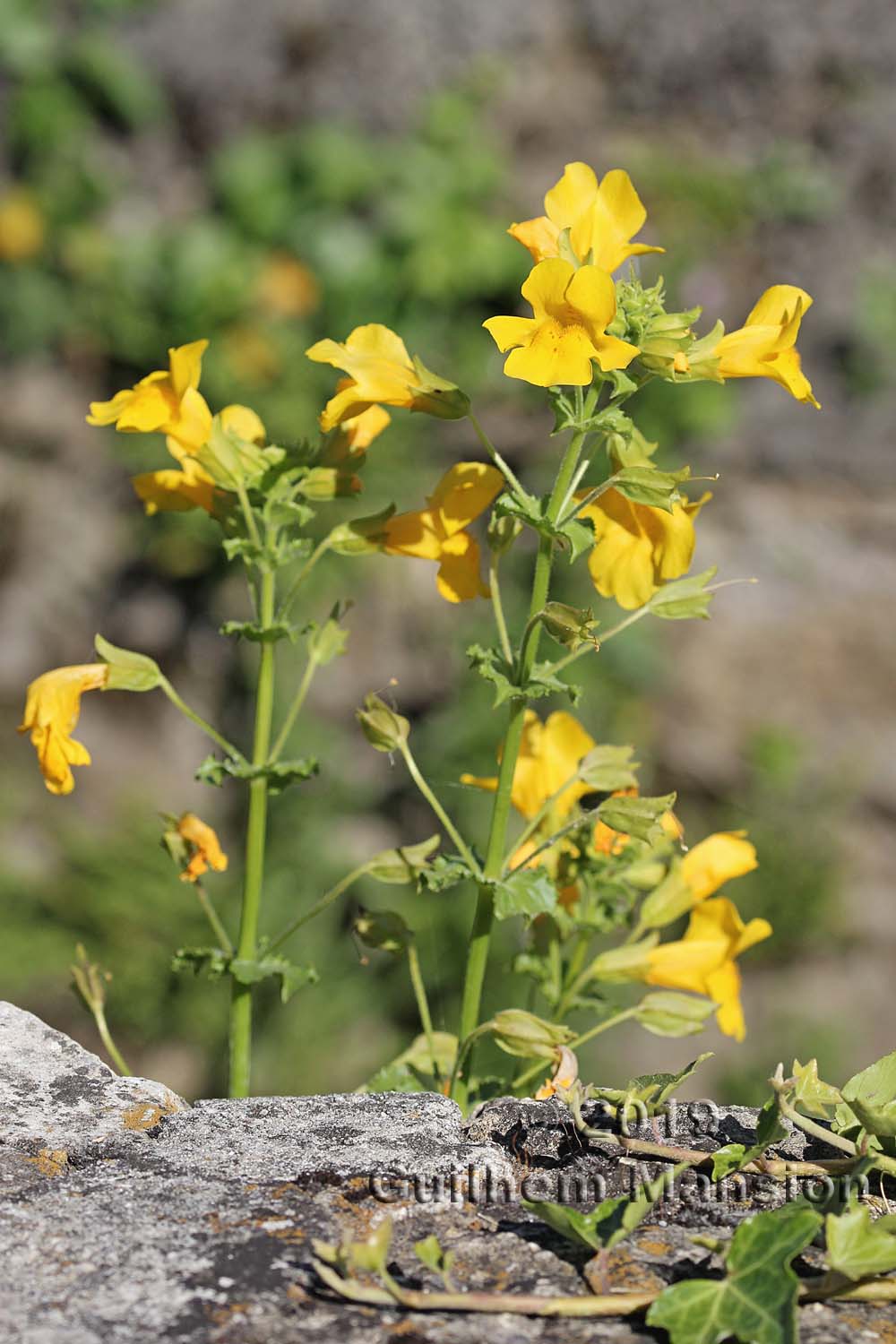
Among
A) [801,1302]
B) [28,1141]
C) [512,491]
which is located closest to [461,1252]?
[801,1302]

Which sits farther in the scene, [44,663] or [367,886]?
[44,663]

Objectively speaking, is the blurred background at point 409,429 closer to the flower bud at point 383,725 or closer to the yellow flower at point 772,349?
the flower bud at point 383,725

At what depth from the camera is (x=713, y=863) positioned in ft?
4.79

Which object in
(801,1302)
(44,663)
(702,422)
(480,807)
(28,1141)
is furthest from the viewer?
(44,663)

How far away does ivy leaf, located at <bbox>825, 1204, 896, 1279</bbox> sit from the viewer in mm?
800

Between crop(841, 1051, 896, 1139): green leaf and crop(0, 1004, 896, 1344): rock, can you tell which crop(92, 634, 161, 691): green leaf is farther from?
crop(841, 1051, 896, 1139): green leaf

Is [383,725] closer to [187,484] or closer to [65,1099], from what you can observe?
[187,484]

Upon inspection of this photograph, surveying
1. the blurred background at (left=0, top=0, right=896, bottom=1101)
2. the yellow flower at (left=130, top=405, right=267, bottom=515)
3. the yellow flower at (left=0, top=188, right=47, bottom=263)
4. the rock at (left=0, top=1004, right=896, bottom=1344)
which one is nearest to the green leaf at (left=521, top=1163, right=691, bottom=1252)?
the rock at (left=0, top=1004, right=896, bottom=1344)

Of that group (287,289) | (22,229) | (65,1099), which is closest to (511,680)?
(65,1099)

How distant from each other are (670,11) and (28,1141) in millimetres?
3557

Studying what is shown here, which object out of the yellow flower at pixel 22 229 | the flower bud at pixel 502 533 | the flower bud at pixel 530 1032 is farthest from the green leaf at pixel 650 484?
the yellow flower at pixel 22 229

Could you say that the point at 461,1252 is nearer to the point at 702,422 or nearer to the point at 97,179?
the point at 702,422

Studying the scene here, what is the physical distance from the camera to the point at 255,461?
4.27 ft

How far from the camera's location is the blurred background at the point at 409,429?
3.34 meters
